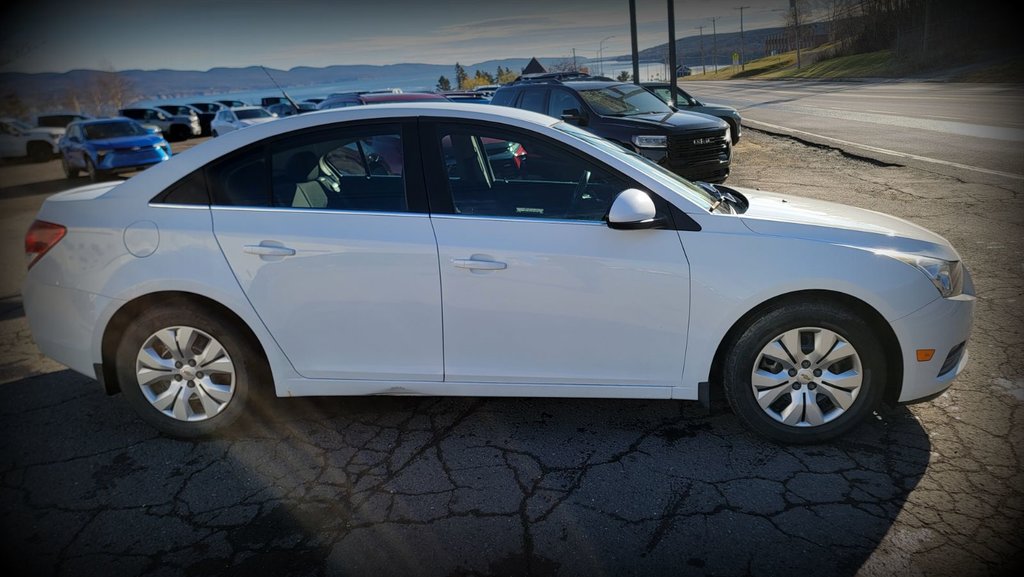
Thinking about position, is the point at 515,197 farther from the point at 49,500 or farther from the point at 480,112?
the point at 49,500

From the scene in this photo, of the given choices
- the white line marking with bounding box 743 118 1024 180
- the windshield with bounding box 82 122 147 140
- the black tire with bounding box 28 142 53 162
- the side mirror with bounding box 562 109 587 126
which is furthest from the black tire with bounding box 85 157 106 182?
the white line marking with bounding box 743 118 1024 180

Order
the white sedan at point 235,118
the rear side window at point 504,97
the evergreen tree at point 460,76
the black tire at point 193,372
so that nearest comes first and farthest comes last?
the black tire at point 193,372 < the rear side window at point 504,97 < the white sedan at point 235,118 < the evergreen tree at point 460,76

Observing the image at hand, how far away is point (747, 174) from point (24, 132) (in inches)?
1051

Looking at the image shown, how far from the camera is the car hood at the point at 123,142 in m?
17.1

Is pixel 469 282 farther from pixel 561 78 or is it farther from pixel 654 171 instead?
pixel 561 78

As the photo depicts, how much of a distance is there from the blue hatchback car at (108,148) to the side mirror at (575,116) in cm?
1220

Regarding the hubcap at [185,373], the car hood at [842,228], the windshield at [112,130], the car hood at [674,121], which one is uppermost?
the windshield at [112,130]

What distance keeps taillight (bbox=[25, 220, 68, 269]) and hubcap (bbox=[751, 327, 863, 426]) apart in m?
3.64

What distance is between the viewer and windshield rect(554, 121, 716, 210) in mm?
3410

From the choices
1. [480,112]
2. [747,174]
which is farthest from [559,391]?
[747,174]

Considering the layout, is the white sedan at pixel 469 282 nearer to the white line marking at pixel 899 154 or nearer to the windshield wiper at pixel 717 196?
the windshield wiper at pixel 717 196

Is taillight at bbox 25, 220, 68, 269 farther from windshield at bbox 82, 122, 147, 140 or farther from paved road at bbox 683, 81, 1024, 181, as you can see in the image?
windshield at bbox 82, 122, 147, 140

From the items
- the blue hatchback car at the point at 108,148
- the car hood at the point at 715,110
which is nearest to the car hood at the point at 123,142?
the blue hatchback car at the point at 108,148

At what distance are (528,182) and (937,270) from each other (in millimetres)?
2036
